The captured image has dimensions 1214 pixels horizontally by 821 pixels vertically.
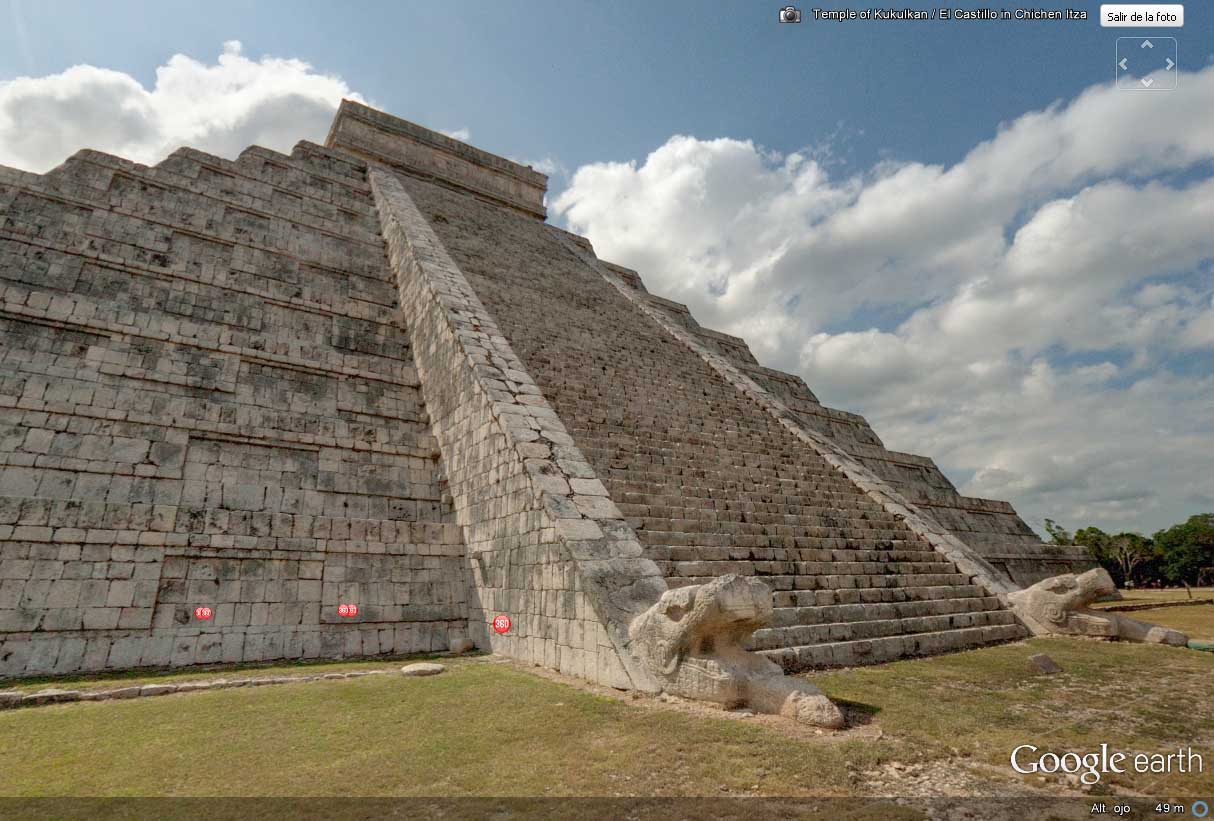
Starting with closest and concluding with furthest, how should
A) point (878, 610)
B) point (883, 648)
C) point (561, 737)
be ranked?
point (561, 737)
point (883, 648)
point (878, 610)

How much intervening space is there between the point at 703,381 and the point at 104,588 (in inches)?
400

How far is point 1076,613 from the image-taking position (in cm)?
754

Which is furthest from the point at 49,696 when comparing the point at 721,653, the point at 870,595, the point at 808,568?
the point at 870,595

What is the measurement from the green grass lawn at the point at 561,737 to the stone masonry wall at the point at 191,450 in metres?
1.29

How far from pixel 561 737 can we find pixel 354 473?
18.6 feet

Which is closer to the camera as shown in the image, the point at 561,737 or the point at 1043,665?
the point at 561,737

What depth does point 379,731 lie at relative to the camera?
4055mm

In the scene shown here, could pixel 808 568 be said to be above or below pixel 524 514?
below

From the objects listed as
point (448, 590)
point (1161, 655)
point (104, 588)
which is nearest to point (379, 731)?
point (448, 590)

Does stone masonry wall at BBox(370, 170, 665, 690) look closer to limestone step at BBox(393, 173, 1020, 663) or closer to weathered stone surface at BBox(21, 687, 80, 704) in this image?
limestone step at BBox(393, 173, 1020, 663)

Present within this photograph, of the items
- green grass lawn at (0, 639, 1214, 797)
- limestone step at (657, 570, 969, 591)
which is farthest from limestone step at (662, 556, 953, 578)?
green grass lawn at (0, 639, 1214, 797)
